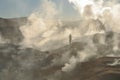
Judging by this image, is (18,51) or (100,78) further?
(18,51)

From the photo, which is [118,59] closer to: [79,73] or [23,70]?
[79,73]

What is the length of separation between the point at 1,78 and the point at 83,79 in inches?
1450

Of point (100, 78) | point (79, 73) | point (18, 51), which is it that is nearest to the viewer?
point (100, 78)

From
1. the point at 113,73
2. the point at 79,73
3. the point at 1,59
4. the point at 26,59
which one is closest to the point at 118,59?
the point at 79,73

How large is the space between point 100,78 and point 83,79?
13.2 meters

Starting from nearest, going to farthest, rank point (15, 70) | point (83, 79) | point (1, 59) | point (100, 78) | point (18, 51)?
1. point (100, 78)
2. point (83, 79)
3. point (15, 70)
4. point (1, 59)
5. point (18, 51)

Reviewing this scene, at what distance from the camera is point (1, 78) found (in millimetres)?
137125

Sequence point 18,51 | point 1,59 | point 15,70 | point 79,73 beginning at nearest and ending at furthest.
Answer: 1. point 79,73
2. point 15,70
3. point 1,59
4. point 18,51

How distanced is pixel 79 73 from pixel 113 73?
81.7ft

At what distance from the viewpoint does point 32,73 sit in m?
149

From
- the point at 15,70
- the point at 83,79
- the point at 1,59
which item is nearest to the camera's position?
the point at 83,79

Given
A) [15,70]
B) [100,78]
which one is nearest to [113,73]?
[100,78]

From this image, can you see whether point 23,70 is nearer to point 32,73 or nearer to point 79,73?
point 32,73

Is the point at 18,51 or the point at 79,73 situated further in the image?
the point at 18,51
